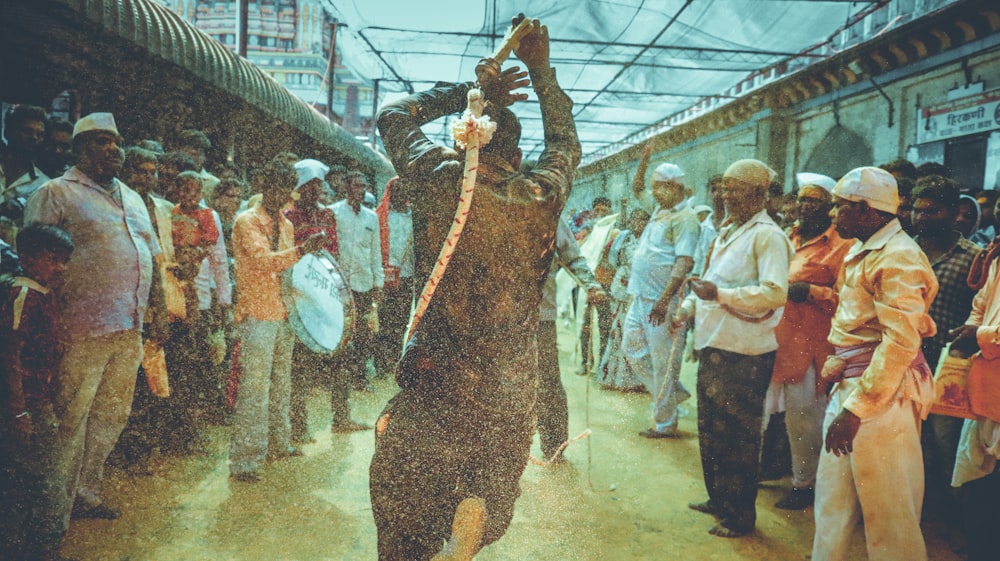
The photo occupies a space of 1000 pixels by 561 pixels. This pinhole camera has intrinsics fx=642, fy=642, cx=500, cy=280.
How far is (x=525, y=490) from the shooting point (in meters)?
4.43

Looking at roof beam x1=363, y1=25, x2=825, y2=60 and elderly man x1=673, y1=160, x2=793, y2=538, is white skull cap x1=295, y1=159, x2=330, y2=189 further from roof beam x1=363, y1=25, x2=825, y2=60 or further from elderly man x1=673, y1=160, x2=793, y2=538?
roof beam x1=363, y1=25, x2=825, y2=60

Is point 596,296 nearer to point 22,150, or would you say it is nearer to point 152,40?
point 22,150

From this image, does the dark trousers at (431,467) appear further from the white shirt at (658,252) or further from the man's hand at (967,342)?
the white shirt at (658,252)

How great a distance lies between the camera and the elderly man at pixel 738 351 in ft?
12.3

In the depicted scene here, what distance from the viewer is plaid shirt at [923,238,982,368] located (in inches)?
163

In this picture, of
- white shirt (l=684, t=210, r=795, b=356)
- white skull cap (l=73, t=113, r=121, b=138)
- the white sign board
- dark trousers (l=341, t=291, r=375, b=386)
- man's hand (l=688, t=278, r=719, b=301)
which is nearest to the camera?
white skull cap (l=73, t=113, r=121, b=138)

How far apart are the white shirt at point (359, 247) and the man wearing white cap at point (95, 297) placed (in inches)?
98.0

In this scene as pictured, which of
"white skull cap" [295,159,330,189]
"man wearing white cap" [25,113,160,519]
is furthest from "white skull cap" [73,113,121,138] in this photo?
"white skull cap" [295,159,330,189]

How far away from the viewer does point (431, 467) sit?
216 cm

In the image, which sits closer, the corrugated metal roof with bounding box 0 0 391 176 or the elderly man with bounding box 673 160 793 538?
the elderly man with bounding box 673 160 793 538

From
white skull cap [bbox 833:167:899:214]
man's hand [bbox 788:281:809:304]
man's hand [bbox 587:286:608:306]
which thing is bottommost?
man's hand [bbox 587:286:608:306]

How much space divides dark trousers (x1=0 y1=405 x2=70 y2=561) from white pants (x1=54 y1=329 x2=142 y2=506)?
0.70ft

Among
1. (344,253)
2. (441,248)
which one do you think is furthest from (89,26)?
(441,248)

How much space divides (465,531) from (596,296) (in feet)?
7.67
